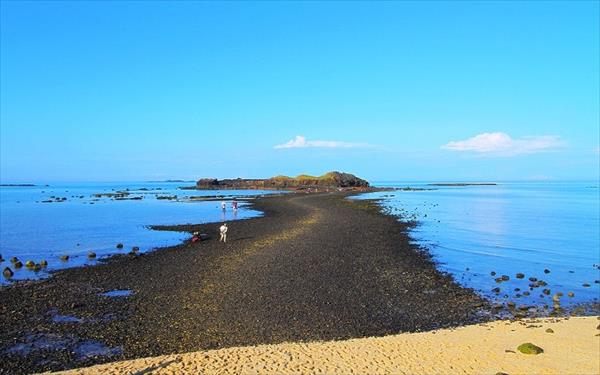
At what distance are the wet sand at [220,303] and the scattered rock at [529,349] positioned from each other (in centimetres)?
294

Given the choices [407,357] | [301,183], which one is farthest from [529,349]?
[301,183]

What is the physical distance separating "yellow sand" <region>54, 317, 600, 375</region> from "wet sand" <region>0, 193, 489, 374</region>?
0.90 meters

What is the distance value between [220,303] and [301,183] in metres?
142

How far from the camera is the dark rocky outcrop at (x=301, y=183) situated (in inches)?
6122

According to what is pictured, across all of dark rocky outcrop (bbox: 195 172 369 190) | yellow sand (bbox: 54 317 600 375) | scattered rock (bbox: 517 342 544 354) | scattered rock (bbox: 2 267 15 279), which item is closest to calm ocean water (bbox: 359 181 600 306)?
yellow sand (bbox: 54 317 600 375)

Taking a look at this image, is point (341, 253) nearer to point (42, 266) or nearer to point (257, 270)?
point (257, 270)

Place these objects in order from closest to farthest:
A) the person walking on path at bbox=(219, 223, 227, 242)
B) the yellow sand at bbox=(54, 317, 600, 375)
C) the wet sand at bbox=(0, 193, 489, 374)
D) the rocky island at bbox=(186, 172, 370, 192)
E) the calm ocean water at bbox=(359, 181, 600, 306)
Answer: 1. the yellow sand at bbox=(54, 317, 600, 375)
2. the wet sand at bbox=(0, 193, 489, 374)
3. the calm ocean water at bbox=(359, 181, 600, 306)
4. the person walking on path at bbox=(219, 223, 227, 242)
5. the rocky island at bbox=(186, 172, 370, 192)

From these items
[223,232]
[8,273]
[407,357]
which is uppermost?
[223,232]

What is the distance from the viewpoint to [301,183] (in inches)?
6270

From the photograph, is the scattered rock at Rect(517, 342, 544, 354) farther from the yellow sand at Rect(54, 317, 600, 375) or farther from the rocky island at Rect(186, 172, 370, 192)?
the rocky island at Rect(186, 172, 370, 192)

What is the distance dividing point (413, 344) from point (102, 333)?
978cm

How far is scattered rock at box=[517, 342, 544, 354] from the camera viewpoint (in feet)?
41.9

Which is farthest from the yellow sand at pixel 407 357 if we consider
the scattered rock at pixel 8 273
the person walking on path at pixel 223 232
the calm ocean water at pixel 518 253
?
the person walking on path at pixel 223 232

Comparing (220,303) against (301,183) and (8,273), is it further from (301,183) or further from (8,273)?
(301,183)
